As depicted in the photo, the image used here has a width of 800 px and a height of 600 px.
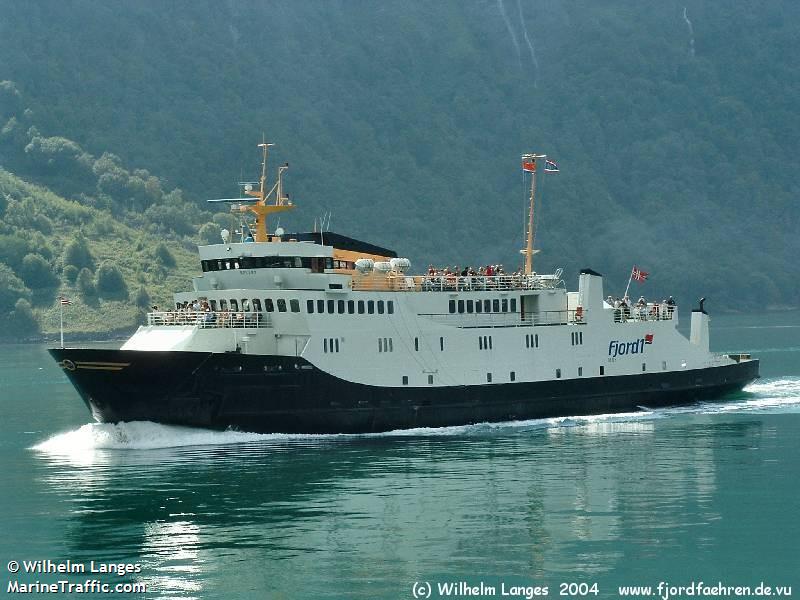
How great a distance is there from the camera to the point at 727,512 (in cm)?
3684

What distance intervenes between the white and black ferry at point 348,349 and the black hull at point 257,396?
0.05 metres

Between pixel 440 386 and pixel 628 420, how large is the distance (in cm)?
904

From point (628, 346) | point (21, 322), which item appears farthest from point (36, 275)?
point (628, 346)

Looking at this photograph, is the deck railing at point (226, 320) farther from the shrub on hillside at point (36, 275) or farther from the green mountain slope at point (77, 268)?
the shrub on hillside at point (36, 275)

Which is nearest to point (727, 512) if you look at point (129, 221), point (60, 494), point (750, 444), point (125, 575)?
point (750, 444)

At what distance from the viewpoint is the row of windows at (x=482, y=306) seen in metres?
53.3

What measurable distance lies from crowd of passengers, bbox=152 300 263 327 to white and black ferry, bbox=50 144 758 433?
6 cm

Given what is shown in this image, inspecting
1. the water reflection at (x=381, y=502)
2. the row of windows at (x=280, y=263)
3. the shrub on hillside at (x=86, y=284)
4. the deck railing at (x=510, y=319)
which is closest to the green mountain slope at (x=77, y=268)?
the shrub on hillside at (x=86, y=284)

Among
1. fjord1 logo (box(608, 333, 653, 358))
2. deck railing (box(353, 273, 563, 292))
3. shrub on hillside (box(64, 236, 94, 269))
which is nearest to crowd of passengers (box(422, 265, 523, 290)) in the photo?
deck railing (box(353, 273, 563, 292))

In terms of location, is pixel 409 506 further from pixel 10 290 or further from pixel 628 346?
pixel 10 290

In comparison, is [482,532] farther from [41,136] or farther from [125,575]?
[41,136]

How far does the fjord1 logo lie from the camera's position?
190 feet

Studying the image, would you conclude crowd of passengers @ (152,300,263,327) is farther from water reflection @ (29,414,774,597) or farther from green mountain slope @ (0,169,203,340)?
green mountain slope @ (0,169,203,340)

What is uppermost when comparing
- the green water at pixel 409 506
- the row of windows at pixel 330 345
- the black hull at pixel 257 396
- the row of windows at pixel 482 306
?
the row of windows at pixel 482 306
